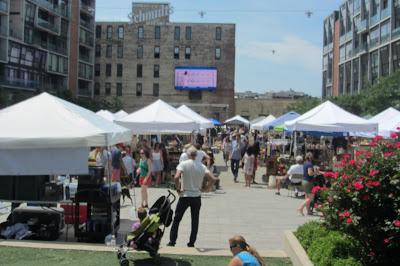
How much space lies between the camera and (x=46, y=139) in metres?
9.84

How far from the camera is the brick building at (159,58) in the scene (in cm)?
9544

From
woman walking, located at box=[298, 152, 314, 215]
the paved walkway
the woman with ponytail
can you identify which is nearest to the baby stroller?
the paved walkway

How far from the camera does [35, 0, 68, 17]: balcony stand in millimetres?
73069

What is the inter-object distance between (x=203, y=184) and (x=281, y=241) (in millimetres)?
1984

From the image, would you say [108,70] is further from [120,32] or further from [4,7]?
[4,7]

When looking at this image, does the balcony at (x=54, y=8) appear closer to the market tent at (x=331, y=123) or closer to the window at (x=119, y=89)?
the window at (x=119, y=89)

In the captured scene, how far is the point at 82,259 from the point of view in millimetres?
8430

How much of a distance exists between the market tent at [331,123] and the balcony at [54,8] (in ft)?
193

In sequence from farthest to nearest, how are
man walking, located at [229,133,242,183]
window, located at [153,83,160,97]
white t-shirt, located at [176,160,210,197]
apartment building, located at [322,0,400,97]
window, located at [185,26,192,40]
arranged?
window, located at [185,26,192,40]
window, located at [153,83,160,97]
apartment building, located at [322,0,400,97]
man walking, located at [229,133,242,183]
white t-shirt, located at [176,160,210,197]

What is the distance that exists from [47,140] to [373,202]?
5639mm

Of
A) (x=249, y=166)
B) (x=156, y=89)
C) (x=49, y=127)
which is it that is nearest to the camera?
(x=49, y=127)

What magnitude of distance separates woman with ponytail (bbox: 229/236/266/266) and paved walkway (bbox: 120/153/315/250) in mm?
3630

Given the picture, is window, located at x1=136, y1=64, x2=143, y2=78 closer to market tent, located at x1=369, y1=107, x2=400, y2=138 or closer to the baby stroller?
market tent, located at x1=369, y1=107, x2=400, y2=138

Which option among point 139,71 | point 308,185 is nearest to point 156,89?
point 139,71
